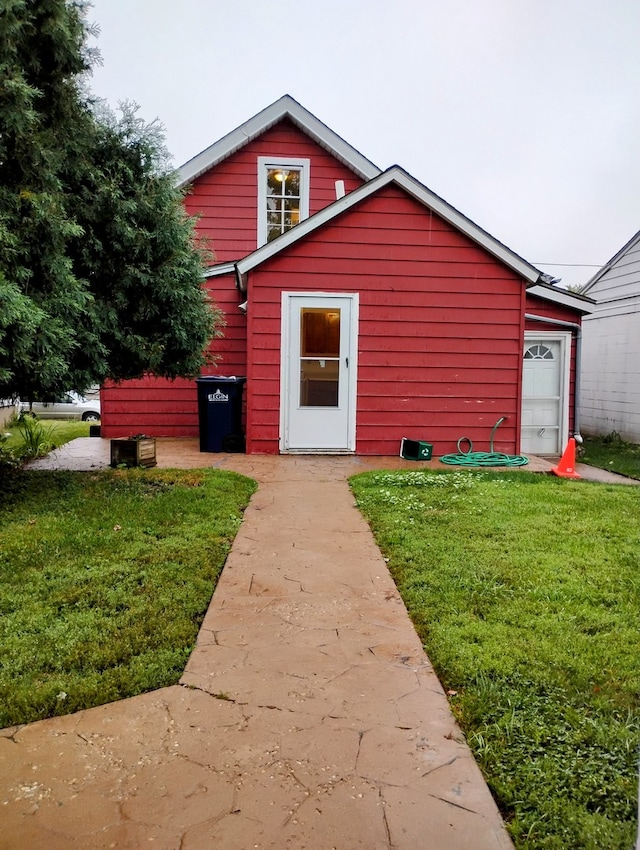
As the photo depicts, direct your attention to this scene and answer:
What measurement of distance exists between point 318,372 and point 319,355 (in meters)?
0.25

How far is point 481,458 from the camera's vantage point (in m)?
8.02

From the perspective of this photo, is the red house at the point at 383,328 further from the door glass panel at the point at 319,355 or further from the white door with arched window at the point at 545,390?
the white door with arched window at the point at 545,390

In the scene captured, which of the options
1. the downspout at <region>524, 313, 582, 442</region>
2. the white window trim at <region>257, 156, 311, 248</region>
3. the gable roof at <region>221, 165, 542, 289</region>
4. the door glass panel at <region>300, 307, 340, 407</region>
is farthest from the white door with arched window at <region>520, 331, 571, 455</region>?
the white window trim at <region>257, 156, 311, 248</region>

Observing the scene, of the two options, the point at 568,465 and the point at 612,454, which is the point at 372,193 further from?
the point at 612,454

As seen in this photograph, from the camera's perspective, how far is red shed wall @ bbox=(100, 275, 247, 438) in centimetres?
1017

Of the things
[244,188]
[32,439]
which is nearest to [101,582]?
[32,439]

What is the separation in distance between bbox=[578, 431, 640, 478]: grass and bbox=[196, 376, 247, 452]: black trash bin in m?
5.56

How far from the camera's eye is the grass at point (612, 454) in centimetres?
866

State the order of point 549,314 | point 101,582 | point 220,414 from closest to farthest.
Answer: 1. point 101,582
2. point 220,414
3. point 549,314

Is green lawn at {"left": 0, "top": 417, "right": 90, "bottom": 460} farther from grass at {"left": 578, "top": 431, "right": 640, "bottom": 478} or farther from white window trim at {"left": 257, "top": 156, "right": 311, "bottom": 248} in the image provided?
grass at {"left": 578, "top": 431, "right": 640, "bottom": 478}

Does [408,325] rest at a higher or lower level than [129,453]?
higher

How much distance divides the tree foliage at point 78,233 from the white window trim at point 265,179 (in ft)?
14.5

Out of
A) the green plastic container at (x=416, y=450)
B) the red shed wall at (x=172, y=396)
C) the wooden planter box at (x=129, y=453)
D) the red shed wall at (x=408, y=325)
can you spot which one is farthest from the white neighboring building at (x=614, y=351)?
the wooden planter box at (x=129, y=453)

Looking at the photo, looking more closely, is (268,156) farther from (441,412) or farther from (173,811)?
(173,811)
